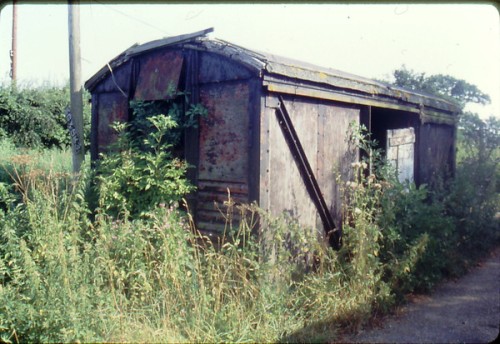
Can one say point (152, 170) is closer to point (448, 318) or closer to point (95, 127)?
point (95, 127)

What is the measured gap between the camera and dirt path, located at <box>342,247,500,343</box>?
185 inches

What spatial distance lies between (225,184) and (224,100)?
3.61 feet

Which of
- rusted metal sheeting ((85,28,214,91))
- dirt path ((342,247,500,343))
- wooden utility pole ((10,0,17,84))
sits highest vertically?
wooden utility pole ((10,0,17,84))

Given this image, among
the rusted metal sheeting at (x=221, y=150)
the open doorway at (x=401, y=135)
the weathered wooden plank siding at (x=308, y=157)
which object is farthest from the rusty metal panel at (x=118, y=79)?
the open doorway at (x=401, y=135)

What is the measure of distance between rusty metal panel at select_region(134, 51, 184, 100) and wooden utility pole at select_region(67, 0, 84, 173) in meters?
1.10

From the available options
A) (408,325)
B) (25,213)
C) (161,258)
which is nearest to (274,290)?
(161,258)

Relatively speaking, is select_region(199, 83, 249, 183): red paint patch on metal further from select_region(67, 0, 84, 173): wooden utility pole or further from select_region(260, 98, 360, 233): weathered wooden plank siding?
select_region(67, 0, 84, 173): wooden utility pole

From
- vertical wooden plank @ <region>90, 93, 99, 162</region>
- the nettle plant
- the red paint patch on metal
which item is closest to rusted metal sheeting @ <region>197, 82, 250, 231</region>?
the red paint patch on metal

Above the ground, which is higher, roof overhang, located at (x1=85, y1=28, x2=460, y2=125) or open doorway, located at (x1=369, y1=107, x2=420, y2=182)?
roof overhang, located at (x1=85, y1=28, x2=460, y2=125)

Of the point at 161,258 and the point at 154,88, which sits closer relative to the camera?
the point at 161,258

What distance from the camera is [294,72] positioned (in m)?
5.80

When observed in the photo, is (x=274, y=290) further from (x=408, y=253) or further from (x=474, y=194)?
(x=474, y=194)

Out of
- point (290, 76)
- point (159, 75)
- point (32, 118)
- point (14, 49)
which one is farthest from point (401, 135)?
point (14, 49)

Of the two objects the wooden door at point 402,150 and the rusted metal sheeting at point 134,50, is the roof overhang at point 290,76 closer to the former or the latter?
the rusted metal sheeting at point 134,50
